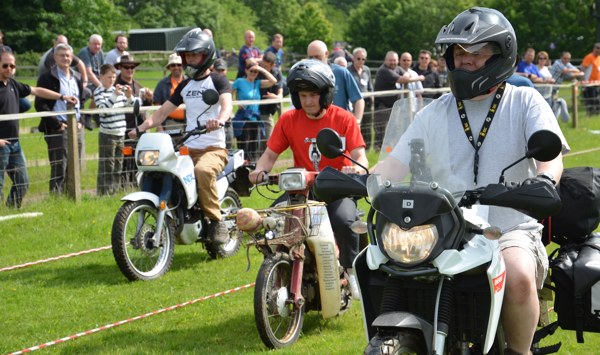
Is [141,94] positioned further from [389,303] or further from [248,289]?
[389,303]

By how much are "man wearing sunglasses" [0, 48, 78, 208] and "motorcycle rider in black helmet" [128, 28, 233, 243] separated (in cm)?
289

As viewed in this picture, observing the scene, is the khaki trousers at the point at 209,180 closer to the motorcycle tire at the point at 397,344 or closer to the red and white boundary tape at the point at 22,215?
the red and white boundary tape at the point at 22,215

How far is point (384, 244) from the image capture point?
4230mm

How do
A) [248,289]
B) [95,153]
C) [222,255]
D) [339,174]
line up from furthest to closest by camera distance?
[95,153] < [222,255] < [248,289] < [339,174]

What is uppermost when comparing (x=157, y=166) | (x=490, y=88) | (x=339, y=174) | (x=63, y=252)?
(x=490, y=88)

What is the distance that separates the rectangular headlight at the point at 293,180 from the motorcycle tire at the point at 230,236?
3101 mm

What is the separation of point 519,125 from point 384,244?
43.9 inches

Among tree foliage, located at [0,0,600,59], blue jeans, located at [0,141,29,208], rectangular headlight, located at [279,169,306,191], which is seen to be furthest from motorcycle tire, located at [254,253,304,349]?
tree foliage, located at [0,0,600,59]

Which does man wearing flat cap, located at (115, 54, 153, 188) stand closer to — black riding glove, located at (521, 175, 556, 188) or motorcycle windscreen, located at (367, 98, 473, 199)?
motorcycle windscreen, located at (367, 98, 473, 199)

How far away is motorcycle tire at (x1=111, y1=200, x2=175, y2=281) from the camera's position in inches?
344

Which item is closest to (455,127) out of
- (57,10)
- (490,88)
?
(490,88)

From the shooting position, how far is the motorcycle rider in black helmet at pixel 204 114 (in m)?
9.58

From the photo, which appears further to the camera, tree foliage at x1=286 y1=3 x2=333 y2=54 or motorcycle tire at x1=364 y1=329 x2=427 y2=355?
tree foliage at x1=286 y1=3 x2=333 y2=54

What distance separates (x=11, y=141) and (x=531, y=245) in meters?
8.52
